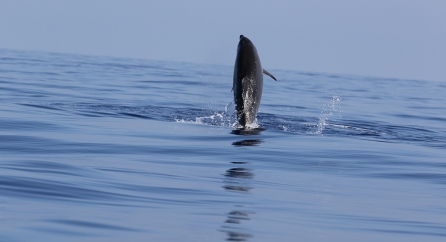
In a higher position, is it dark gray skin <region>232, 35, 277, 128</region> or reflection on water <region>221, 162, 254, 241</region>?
dark gray skin <region>232, 35, 277, 128</region>

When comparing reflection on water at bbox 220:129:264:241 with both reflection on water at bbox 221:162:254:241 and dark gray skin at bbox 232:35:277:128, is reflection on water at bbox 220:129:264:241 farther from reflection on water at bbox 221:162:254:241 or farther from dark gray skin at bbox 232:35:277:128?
dark gray skin at bbox 232:35:277:128

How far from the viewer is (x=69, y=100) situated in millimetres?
19625

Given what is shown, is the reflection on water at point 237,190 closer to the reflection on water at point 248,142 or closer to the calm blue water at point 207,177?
the calm blue water at point 207,177

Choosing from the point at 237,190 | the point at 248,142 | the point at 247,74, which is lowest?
the point at 237,190

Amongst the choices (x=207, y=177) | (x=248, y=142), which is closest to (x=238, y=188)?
(x=207, y=177)

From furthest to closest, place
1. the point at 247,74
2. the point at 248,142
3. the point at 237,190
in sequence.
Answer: the point at 247,74 → the point at 248,142 → the point at 237,190

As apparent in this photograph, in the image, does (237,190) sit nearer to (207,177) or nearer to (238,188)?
(238,188)

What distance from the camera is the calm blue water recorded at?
6.25 metres

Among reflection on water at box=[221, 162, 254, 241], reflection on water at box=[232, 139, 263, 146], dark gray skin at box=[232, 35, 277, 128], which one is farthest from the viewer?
dark gray skin at box=[232, 35, 277, 128]

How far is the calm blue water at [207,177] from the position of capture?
6246mm

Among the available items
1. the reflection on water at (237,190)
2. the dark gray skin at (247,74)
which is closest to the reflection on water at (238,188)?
the reflection on water at (237,190)

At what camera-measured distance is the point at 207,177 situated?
8.98 metres

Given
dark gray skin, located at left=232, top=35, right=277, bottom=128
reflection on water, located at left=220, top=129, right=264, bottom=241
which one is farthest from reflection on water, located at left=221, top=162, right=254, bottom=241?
dark gray skin, located at left=232, top=35, right=277, bottom=128

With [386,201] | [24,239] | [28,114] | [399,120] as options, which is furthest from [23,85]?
[24,239]
